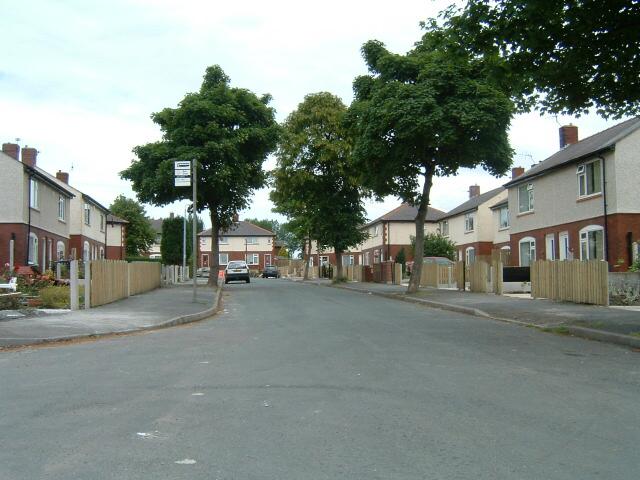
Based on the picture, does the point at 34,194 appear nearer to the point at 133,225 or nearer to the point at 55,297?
the point at 55,297

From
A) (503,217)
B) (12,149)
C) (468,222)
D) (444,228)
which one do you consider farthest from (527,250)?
(12,149)

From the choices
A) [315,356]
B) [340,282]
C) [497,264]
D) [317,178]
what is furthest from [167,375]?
[340,282]

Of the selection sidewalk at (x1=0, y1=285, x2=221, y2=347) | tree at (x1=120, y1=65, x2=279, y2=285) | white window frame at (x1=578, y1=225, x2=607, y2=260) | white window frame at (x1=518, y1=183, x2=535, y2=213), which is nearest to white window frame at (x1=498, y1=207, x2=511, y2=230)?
white window frame at (x1=518, y1=183, x2=535, y2=213)

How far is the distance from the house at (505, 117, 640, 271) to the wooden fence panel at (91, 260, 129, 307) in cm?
1780

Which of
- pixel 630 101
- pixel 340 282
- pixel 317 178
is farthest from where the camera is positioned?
pixel 340 282

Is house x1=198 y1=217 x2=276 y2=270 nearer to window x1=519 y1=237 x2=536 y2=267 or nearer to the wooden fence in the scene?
window x1=519 y1=237 x2=536 y2=267

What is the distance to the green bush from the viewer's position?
17.2 meters

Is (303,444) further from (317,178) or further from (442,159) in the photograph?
(317,178)

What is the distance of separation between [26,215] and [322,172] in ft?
60.9

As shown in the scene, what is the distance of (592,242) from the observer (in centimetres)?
2714

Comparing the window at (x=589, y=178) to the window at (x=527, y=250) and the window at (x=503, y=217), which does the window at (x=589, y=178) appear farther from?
the window at (x=503, y=217)

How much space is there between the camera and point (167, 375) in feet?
26.8

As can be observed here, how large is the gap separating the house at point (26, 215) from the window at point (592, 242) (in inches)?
1034

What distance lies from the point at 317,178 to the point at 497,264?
18.6 metres
